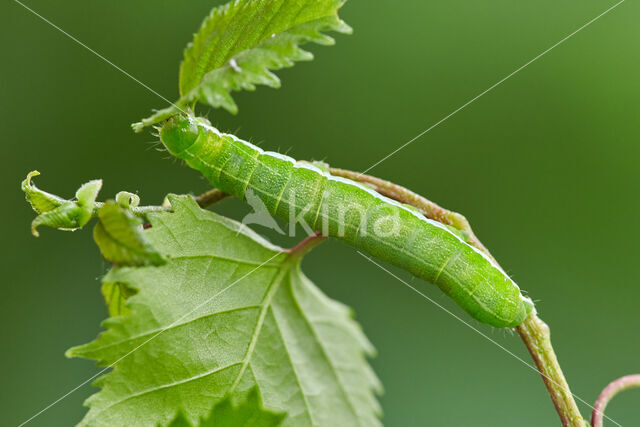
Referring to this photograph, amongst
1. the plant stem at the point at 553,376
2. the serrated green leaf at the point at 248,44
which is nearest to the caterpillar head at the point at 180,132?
the serrated green leaf at the point at 248,44

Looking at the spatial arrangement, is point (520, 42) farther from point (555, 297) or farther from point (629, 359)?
point (629, 359)

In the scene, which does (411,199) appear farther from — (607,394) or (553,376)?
(607,394)

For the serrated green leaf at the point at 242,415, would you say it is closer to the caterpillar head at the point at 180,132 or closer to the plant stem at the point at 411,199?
the plant stem at the point at 411,199

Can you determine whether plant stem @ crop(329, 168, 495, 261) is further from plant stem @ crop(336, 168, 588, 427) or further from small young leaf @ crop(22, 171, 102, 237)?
small young leaf @ crop(22, 171, 102, 237)

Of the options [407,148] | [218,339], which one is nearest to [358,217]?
[218,339]

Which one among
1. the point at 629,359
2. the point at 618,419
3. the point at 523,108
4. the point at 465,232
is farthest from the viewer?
the point at 523,108

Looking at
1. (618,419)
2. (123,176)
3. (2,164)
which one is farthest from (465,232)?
(2,164)
